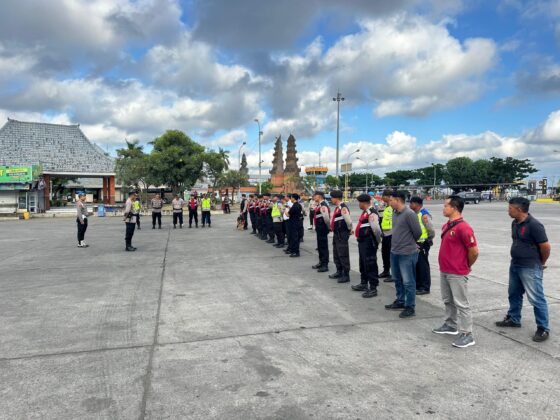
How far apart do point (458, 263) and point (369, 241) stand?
227 centimetres

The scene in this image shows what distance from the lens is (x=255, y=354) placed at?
14.6 ft

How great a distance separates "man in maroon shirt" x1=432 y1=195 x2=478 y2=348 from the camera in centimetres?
465

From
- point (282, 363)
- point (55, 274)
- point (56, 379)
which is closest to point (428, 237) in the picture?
point (282, 363)

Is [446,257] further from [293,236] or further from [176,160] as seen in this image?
[176,160]

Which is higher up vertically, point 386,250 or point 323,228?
point 323,228

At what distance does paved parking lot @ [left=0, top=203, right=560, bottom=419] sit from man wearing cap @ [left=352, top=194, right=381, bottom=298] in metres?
0.27

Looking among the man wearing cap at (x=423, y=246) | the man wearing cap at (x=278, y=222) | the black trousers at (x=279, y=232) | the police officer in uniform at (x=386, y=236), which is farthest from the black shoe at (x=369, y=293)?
the black trousers at (x=279, y=232)

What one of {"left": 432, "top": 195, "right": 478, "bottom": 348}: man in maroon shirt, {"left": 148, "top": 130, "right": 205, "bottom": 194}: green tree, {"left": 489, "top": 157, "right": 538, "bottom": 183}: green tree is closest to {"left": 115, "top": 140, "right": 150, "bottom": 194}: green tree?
{"left": 148, "top": 130, "right": 205, "bottom": 194}: green tree

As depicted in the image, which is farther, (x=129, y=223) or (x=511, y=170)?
(x=511, y=170)

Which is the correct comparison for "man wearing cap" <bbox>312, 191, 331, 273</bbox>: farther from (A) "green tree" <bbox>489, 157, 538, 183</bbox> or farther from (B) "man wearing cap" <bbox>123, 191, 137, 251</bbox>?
(A) "green tree" <bbox>489, 157, 538, 183</bbox>

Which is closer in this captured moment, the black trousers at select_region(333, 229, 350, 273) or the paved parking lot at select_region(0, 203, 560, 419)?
the paved parking lot at select_region(0, 203, 560, 419)

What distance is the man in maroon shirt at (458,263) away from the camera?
4652mm

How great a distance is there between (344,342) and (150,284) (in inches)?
174

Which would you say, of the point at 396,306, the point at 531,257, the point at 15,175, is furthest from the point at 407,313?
the point at 15,175
